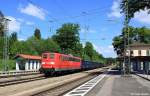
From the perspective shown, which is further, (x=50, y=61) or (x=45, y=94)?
(x=50, y=61)

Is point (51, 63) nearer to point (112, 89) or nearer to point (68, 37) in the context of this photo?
point (112, 89)

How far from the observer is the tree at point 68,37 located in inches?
5167

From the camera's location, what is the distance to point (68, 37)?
134 metres

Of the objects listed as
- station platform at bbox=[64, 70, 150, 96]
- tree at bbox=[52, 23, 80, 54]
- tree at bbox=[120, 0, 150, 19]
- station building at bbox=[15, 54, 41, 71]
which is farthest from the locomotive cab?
tree at bbox=[52, 23, 80, 54]

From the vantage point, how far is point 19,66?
68812 mm

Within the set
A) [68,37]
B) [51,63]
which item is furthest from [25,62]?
[68,37]

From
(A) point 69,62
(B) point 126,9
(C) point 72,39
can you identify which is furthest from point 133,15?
(C) point 72,39

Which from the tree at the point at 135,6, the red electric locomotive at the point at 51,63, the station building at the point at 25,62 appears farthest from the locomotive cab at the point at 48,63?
the station building at the point at 25,62

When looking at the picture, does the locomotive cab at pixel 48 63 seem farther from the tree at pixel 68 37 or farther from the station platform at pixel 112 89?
the tree at pixel 68 37

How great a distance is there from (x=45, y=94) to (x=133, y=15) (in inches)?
1562

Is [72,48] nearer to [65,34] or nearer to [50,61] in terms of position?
[65,34]

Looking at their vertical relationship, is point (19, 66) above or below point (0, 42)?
below

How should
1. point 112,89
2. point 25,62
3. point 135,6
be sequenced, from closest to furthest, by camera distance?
point 112,89 → point 135,6 → point 25,62

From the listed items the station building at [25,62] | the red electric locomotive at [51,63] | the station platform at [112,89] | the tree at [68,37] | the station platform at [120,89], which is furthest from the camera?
the tree at [68,37]
